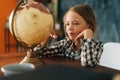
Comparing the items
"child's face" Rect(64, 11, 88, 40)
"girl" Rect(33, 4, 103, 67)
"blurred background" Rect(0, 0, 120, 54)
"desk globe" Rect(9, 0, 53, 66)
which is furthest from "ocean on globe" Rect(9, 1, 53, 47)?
"blurred background" Rect(0, 0, 120, 54)

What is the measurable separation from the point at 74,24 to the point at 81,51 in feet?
0.50

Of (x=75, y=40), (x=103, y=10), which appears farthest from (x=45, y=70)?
(x=103, y=10)

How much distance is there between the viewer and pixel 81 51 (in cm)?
141

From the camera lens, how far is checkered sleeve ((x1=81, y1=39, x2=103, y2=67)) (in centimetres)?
114

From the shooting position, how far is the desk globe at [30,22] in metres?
1.05

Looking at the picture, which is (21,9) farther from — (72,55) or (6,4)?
(6,4)

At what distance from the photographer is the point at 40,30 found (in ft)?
3.51

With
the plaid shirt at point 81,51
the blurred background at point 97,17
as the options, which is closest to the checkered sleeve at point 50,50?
the plaid shirt at point 81,51

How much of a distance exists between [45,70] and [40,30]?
0.77 metres

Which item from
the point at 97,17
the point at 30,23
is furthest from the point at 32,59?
the point at 97,17

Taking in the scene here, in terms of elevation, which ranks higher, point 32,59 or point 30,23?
point 30,23

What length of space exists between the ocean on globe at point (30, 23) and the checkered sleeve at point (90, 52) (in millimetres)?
195

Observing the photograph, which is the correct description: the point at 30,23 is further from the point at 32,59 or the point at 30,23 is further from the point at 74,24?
the point at 74,24

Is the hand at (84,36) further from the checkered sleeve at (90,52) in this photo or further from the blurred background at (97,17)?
the blurred background at (97,17)
